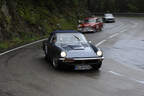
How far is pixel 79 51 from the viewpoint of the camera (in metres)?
11.1

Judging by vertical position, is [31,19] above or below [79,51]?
below

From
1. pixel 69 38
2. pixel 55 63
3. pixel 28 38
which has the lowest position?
pixel 28 38

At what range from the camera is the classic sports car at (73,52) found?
10.7 metres

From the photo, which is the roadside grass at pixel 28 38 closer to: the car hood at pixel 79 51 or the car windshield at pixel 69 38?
the car windshield at pixel 69 38

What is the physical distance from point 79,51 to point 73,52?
0.79ft

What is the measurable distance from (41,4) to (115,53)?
18729 mm

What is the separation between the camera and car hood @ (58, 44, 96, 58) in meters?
10.8

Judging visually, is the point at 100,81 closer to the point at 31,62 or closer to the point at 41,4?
the point at 31,62

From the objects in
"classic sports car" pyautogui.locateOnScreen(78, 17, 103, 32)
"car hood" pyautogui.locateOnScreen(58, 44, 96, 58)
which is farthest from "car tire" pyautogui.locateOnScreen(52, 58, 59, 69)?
"classic sports car" pyautogui.locateOnScreen(78, 17, 103, 32)

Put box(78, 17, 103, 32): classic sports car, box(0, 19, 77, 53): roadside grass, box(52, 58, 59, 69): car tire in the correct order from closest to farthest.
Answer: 1. box(52, 58, 59, 69): car tire
2. box(0, 19, 77, 53): roadside grass
3. box(78, 17, 103, 32): classic sports car

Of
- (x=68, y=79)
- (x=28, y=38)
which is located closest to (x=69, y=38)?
(x=68, y=79)

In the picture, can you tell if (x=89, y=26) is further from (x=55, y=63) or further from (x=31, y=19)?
(x=55, y=63)

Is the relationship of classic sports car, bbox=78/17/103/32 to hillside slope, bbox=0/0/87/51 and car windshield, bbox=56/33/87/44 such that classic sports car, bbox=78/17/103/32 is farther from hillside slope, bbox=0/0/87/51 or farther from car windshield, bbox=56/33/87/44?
car windshield, bbox=56/33/87/44

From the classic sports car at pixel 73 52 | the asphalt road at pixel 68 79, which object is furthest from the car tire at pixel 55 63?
the asphalt road at pixel 68 79
